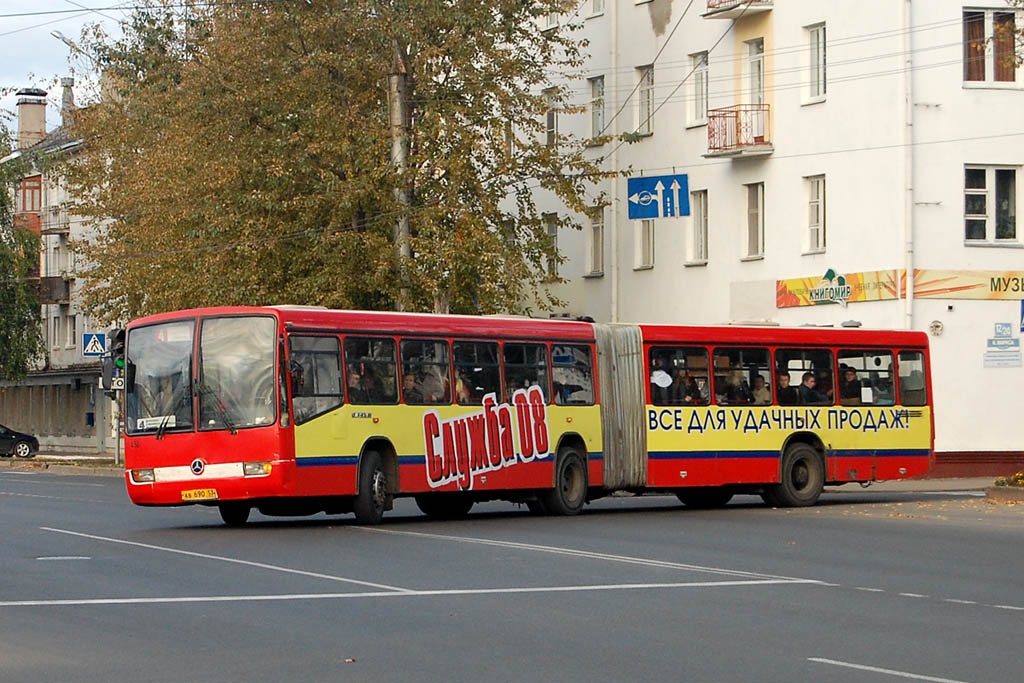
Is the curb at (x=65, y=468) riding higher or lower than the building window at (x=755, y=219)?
lower

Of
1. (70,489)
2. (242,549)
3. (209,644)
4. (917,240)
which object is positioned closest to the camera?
(209,644)

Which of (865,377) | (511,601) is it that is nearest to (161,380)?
(511,601)

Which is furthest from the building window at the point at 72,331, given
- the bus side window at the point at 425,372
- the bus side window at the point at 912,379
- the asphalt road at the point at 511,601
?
the bus side window at the point at 425,372

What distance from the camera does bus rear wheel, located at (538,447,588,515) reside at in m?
26.6

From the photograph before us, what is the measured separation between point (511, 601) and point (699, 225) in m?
34.5

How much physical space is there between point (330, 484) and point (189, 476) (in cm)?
172

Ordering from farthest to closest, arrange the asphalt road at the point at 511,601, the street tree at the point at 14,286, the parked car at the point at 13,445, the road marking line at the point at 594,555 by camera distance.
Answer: the street tree at the point at 14,286 → the parked car at the point at 13,445 → the road marking line at the point at 594,555 → the asphalt road at the point at 511,601

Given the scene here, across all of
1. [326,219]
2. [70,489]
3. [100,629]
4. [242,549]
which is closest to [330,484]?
[242,549]

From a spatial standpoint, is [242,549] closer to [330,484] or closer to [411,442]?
[330,484]

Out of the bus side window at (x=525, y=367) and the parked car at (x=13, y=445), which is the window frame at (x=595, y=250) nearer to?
the parked car at (x=13, y=445)

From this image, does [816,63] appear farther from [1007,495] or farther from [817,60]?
[1007,495]

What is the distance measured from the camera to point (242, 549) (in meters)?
19.4

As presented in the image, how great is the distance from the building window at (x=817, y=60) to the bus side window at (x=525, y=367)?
1831 centimetres

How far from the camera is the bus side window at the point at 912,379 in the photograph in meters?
30.5
